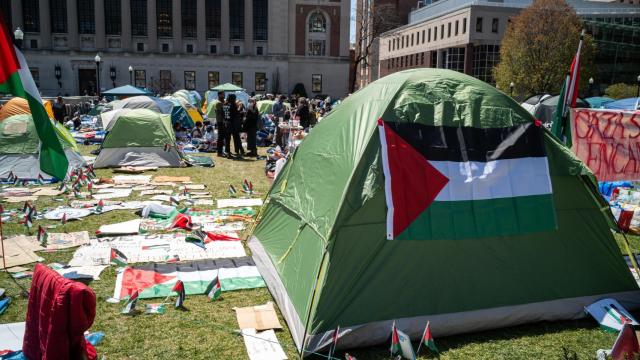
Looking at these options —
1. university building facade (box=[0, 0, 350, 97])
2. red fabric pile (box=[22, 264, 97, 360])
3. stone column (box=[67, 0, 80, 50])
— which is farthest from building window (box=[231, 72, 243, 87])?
red fabric pile (box=[22, 264, 97, 360])

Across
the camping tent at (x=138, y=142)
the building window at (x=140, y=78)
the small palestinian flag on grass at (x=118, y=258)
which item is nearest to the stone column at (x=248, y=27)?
the building window at (x=140, y=78)

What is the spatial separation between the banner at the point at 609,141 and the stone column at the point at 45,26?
56914 millimetres

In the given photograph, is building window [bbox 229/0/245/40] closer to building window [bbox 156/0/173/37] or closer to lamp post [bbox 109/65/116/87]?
building window [bbox 156/0/173/37]

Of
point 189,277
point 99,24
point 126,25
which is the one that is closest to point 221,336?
point 189,277

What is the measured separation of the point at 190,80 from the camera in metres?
56.6

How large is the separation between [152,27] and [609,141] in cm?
5427

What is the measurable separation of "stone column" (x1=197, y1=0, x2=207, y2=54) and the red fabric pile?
55905 mm

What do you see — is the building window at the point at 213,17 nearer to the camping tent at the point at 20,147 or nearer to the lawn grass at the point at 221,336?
the camping tent at the point at 20,147

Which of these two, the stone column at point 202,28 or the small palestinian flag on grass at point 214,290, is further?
the stone column at point 202,28

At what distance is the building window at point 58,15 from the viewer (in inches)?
2063

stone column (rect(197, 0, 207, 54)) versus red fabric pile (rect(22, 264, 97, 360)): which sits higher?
stone column (rect(197, 0, 207, 54))

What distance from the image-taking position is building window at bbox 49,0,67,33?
2063 inches

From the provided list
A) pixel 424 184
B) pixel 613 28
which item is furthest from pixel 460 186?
pixel 613 28

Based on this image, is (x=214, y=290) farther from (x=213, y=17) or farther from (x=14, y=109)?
(x=213, y=17)
